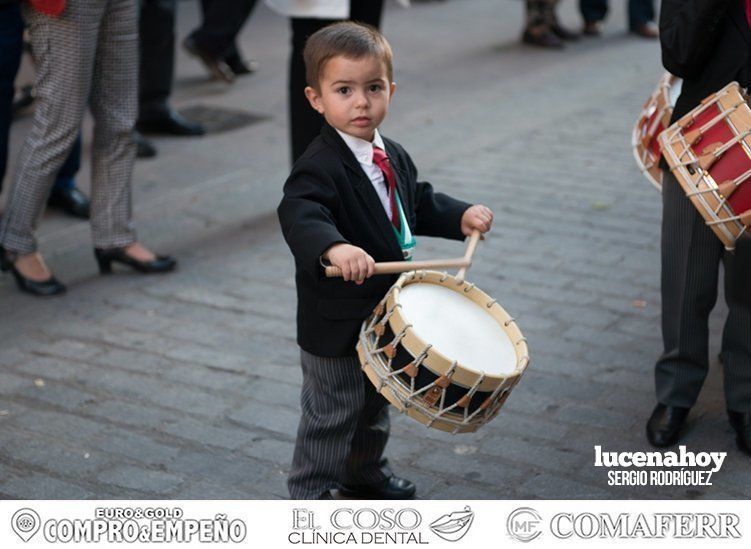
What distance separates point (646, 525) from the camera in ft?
9.50

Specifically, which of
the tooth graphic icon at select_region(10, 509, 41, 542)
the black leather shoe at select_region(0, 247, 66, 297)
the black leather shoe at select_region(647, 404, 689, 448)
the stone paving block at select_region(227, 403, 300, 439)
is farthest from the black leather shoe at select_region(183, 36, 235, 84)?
the tooth graphic icon at select_region(10, 509, 41, 542)

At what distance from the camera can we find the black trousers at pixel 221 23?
8.20 meters

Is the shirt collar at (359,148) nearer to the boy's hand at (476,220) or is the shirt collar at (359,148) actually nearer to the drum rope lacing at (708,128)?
the boy's hand at (476,220)

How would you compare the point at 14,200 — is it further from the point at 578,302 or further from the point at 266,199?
the point at 578,302

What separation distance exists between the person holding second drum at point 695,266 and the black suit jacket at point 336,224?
892 mm

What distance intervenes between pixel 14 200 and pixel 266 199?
64.4 inches

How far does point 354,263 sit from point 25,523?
3.27ft

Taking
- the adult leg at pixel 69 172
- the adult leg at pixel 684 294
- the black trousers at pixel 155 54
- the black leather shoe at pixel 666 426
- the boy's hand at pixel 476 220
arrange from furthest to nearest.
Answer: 1. the black trousers at pixel 155 54
2. the adult leg at pixel 69 172
3. the black leather shoe at pixel 666 426
4. the adult leg at pixel 684 294
5. the boy's hand at pixel 476 220

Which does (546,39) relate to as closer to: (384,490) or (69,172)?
(69,172)

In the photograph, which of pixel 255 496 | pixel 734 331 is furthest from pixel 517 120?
pixel 255 496

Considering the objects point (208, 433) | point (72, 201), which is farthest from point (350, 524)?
point (72, 201)

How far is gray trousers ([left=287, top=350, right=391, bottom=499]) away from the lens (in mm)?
3143

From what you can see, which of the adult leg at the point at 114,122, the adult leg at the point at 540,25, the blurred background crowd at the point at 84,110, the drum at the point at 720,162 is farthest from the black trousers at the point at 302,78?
the adult leg at the point at 540,25

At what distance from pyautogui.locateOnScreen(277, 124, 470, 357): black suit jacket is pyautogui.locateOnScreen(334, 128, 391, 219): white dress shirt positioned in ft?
0.05
